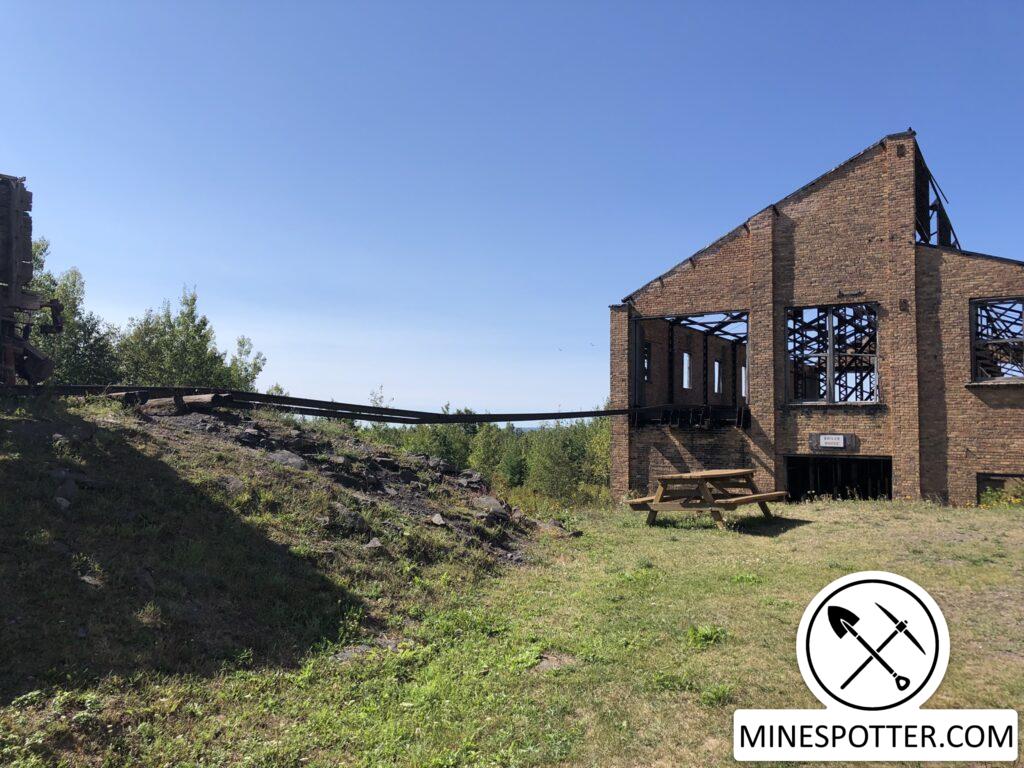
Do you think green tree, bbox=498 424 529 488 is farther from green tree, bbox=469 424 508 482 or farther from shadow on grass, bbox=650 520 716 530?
shadow on grass, bbox=650 520 716 530

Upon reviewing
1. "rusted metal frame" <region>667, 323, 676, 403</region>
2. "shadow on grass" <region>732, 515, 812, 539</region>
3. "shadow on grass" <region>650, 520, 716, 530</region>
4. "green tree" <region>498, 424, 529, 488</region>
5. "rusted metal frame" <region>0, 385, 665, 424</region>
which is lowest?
"green tree" <region>498, 424, 529, 488</region>

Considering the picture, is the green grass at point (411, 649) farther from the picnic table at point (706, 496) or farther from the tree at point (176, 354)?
the tree at point (176, 354)

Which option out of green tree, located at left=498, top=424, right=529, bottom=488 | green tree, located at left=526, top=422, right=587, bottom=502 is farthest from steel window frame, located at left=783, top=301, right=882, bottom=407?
green tree, located at left=498, top=424, right=529, bottom=488

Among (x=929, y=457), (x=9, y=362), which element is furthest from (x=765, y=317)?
(x=9, y=362)

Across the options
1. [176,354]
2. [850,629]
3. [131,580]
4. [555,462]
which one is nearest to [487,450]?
[555,462]

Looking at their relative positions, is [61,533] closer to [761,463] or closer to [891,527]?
[891,527]

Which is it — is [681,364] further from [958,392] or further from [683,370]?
[958,392]

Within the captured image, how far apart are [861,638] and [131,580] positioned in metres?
6.27

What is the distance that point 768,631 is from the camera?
6227mm

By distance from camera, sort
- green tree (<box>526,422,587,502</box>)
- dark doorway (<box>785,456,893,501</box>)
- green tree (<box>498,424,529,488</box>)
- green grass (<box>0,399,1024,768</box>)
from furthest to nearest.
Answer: green tree (<box>498,424,529,488</box>), green tree (<box>526,422,587,502</box>), dark doorway (<box>785,456,893,501</box>), green grass (<box>0,399,1024,768</box>)

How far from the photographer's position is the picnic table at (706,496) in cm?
1319

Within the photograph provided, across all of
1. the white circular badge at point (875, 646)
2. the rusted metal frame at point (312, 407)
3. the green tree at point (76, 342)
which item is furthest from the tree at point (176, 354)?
the white circular badge at point (875, 646)

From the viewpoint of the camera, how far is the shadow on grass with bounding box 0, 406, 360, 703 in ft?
16.2

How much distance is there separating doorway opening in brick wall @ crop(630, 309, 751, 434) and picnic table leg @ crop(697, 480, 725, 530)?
17.9ft
